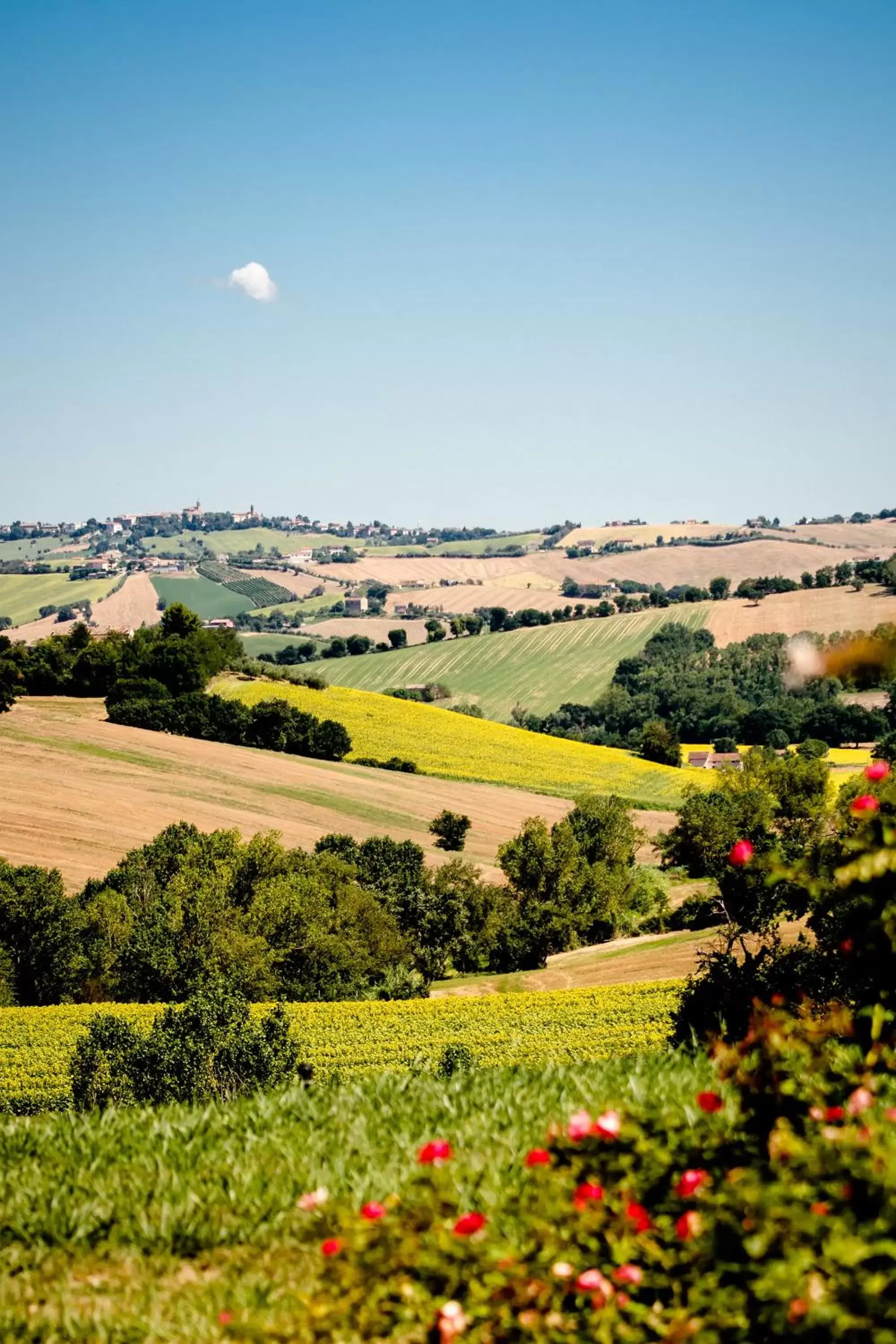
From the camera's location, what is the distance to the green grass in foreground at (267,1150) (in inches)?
286

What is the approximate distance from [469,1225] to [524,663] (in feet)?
461

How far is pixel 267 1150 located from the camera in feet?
26.9

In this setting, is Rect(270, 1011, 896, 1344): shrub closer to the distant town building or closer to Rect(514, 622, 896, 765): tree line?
the distant town building

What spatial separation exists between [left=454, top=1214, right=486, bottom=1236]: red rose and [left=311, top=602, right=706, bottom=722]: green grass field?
400ft

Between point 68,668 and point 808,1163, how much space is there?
9368 centimetres

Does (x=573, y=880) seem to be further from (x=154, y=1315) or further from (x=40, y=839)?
(x=154, y=1315)

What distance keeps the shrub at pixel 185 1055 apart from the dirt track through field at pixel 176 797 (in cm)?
2950

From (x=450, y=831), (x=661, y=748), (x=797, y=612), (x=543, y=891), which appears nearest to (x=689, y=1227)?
(x=543, y=891)

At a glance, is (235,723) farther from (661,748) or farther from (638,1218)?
(638,1218)

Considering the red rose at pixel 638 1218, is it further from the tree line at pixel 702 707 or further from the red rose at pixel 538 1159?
the tree line at pixel 702 707

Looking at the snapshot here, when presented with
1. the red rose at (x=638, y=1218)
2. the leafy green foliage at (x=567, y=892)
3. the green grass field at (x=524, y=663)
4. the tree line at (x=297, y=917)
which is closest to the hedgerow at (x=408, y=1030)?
the tree line at (x=297, y=917)

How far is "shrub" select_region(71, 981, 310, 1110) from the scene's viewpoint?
23109mm

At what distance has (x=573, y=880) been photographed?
192 feet

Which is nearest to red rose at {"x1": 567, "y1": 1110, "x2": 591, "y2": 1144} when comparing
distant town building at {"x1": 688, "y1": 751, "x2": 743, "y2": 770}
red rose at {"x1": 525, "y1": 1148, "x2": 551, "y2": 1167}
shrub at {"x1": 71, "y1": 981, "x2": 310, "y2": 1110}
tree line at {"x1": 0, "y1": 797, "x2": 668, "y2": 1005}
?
red rose at {"x1": 525, "y1": 1148, "x2": 551, "y2": 1167}
